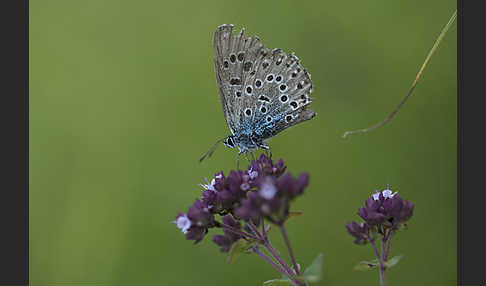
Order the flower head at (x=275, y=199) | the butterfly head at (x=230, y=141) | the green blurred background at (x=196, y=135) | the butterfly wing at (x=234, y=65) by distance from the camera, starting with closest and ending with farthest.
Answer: the flower head at (x=275, y=199), the butterfly wing at (x=234, y=65), the butterfly head at (x=230, y=141), the green blurred background at (x=196, y=135)

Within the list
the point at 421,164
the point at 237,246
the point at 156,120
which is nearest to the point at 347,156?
the point at 421,164

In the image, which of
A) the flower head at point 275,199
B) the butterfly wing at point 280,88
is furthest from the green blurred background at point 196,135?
the flower head at point 275,199

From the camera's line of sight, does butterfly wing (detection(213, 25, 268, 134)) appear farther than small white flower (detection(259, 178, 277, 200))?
Yes

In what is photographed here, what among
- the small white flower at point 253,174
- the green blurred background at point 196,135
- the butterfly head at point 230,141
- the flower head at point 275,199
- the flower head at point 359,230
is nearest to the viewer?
the flower head at point 275,199

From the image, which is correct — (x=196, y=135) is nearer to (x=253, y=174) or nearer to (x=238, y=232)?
(x=253, y=174)

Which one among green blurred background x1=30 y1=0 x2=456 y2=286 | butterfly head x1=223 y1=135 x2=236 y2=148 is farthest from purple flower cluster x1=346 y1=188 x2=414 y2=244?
green blurred background x1=30 y1=0 x2=456 y2=286

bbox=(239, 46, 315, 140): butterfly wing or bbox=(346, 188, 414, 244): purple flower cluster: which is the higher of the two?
bbox=(239, 46, 315, 140): butterfly wing

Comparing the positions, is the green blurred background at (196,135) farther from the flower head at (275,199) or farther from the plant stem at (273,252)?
the flower head at (275,199)

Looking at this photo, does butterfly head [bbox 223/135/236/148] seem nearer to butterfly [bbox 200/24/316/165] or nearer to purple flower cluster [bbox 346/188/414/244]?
butterfly [bbox 200/24/316/165]
